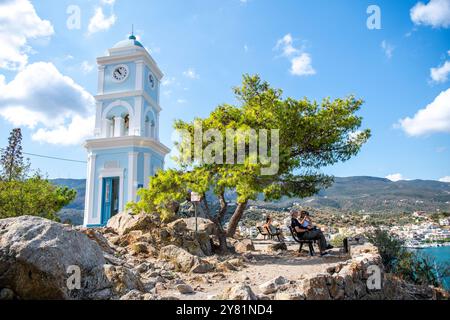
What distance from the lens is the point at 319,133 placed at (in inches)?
446

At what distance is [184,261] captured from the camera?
7758 millimetres

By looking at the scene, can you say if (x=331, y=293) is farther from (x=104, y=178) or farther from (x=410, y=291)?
(x=104, y=178)

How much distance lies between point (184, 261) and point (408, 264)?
6.67 m

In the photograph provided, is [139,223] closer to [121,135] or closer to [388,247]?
[388,247]

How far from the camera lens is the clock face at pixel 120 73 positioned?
20156mm

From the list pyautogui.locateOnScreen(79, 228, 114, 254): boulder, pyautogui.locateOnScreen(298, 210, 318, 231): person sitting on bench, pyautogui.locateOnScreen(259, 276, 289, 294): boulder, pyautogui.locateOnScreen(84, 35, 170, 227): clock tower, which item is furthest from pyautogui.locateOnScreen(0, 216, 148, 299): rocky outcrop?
pyautogui.locateOnScreen(84, 35, 170, 227): clock tower

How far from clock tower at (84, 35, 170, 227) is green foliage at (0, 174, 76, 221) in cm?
218

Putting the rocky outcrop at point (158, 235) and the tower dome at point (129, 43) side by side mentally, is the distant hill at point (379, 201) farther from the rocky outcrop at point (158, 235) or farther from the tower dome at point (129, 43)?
the rocky outcrop at point (158, 235)

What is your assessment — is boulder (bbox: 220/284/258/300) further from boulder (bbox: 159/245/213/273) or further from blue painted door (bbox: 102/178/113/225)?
blue painted door (bbox: 102/178/113/225)

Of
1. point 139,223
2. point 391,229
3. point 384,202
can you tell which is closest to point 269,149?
point 139,223

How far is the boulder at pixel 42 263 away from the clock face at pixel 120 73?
16116 mm

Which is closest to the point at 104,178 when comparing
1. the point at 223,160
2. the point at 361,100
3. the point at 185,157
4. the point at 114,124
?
the point at 114,124

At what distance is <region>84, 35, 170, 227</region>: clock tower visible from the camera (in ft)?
61.3

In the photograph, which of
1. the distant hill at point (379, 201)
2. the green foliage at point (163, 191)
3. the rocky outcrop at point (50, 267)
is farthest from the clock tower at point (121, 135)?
the distant hill at point (379, 201)
